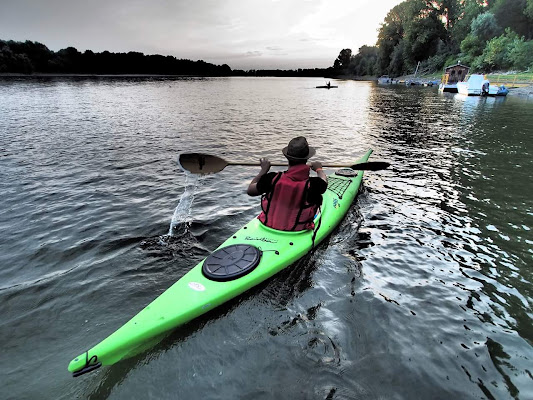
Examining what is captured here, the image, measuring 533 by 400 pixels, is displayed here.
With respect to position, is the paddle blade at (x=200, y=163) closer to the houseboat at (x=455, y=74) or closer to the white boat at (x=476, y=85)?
the white boat at (x=476, y=85)

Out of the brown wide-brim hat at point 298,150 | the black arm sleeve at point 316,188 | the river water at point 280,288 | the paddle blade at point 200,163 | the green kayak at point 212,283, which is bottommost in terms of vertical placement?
the river water at point 280,288

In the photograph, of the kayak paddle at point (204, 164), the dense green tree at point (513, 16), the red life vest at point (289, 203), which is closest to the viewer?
the red life vest at point (289, 203)

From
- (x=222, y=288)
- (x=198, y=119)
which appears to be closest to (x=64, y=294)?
(x=222, y=288)

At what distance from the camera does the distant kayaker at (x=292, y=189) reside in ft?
15.7

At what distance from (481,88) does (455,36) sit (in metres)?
49.6

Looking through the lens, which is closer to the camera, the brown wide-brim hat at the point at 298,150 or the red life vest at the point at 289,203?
the brown wide-brim hat at the point at 298,150

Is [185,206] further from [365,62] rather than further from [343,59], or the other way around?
[343,59]

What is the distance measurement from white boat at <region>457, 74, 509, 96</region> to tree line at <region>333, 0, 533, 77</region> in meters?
19.9

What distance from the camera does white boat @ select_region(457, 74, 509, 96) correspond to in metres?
34.8

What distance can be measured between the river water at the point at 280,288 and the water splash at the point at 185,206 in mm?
55

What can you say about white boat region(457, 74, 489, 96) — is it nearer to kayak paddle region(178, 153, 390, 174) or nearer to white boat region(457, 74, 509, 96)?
white boat region(457, 74, 509, 96)

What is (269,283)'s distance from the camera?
4.88 m

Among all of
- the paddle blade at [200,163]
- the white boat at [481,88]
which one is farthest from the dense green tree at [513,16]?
the paddle blade at [200,163]

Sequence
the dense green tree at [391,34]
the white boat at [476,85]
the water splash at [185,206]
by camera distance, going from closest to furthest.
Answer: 1. the water splash at [185,206]
2. the white boat at [476,85]
3. the dense green tree at [391,34]
